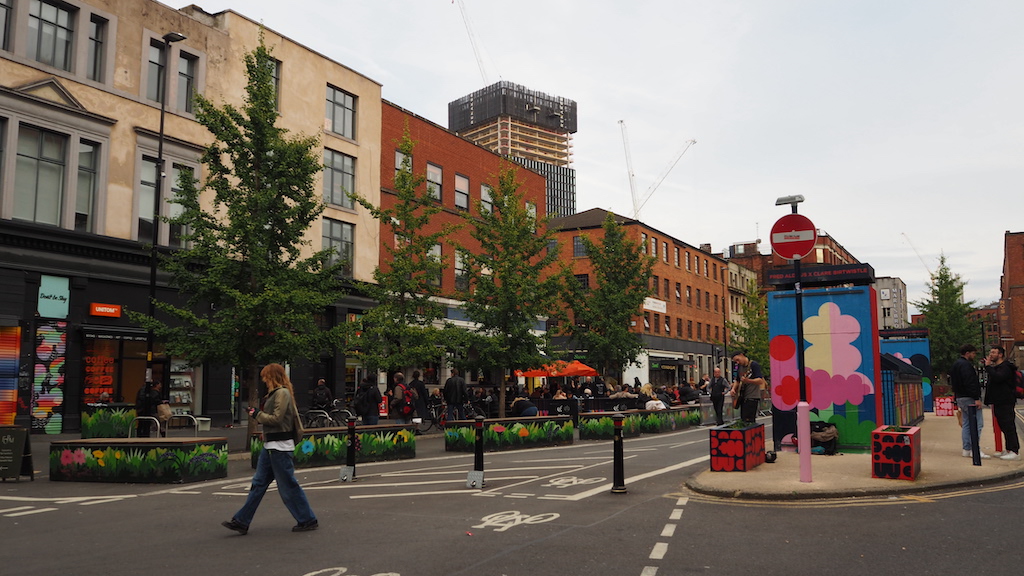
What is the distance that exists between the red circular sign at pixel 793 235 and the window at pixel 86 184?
2121 cm

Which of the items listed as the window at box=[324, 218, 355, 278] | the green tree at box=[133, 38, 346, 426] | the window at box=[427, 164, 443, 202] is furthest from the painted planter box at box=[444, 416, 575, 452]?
the window at box=[427, 164, 443, 202]

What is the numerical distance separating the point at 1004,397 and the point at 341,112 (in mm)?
28018

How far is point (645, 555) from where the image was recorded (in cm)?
657

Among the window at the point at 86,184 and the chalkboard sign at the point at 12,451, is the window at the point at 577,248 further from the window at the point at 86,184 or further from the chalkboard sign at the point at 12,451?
the chalkboard sign at the point at 12,451

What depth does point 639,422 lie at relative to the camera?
22031mm

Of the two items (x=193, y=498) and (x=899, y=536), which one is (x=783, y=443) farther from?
(x=193, y=498)

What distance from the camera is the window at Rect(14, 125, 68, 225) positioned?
22.2 m

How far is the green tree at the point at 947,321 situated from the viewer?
53406 millimetres

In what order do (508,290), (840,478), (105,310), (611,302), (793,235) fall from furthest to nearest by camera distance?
(611,302), (508,290), (105,310), (793,235), (840,478)

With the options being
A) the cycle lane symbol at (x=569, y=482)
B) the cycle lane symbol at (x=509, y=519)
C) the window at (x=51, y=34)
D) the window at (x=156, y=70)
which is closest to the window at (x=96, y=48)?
the window at (x=51, y=34)

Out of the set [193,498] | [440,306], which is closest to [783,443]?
[193,498]

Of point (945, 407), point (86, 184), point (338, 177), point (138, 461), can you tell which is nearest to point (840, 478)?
point (138, 461)

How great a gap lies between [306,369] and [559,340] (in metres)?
29.1

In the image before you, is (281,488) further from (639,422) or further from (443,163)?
(443,163)
